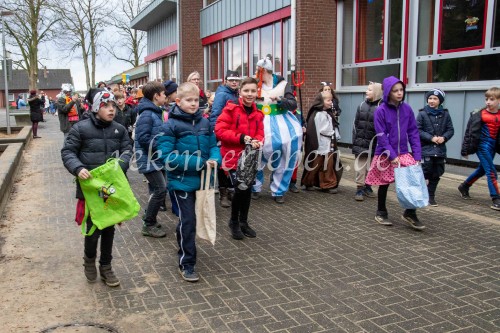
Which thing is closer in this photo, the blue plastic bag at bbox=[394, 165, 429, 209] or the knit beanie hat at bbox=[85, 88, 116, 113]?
the knit beanie hat at bbox=[85, 88, 116, 113]

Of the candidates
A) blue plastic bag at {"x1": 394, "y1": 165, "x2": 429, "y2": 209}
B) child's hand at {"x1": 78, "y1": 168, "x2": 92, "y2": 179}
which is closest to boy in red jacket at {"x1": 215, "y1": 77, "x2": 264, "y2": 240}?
blue plastic bag at {"x1": 394, "y1": 165, "x2": 429, "y2": 209}

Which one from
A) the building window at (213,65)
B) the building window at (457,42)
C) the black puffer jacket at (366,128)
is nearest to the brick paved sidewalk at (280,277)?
the black puffer jacket at (366,128)

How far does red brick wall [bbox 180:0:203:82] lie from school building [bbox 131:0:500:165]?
141 centimetres

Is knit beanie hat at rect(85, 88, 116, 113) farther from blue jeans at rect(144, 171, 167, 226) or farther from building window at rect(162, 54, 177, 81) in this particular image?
building window at rect(162, 54, 177, 81)

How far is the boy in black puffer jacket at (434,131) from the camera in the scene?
7.27 meters

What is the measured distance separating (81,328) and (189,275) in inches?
44.8

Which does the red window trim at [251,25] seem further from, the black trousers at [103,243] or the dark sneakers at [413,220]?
the black trousers at [103,243]

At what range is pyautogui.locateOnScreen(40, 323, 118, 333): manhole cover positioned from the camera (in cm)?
360

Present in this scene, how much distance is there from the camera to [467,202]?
7629 mm

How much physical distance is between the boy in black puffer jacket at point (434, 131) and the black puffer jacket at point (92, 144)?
4680 mm

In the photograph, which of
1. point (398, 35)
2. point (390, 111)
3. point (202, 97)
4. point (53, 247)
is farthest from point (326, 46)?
point (53, 247)

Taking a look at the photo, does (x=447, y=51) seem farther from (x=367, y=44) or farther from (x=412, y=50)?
(x=367, y=44)

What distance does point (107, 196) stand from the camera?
428cm

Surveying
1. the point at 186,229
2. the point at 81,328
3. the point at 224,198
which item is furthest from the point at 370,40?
the point at 81,328
